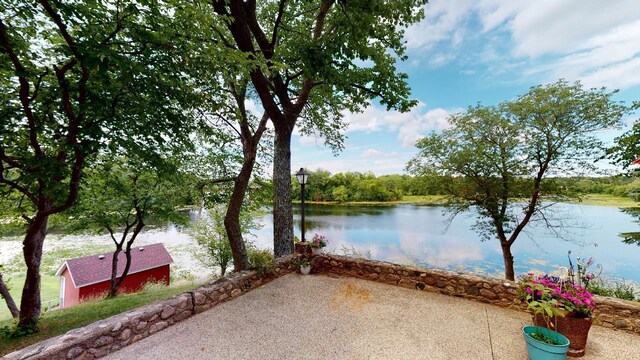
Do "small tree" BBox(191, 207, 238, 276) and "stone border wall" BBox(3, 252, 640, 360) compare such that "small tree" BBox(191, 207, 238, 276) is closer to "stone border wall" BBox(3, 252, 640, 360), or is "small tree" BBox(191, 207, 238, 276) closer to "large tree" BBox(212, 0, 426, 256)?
"large tree" BBox(212, 0, 426, 256)

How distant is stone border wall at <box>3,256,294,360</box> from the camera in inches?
81.2

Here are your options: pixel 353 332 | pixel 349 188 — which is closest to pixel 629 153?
pixel 353 332

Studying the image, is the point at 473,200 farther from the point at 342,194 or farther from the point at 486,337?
the point at 342,194

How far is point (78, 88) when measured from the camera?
3051 millimetres

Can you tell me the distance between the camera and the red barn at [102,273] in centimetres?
1117

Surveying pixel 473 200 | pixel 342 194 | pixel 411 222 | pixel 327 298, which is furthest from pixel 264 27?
pixel 342 194

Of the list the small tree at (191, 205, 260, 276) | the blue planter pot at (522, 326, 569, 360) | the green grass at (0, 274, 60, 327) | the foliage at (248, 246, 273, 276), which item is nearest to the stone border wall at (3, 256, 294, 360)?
the foliage at (248, 246, 273, 276)

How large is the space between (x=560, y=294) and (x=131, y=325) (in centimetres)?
447

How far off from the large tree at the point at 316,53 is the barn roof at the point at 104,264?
38.2 feet

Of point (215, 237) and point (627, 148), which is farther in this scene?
point (215, 237)

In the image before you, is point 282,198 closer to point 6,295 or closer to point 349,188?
point 6,295

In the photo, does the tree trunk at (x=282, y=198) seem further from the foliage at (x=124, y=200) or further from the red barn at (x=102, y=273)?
the red barn at (x=102, y=273)

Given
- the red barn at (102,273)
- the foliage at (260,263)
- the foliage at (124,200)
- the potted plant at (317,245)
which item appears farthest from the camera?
the red barn at (102,273)

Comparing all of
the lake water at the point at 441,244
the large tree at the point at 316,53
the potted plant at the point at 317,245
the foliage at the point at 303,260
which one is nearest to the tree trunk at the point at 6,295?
the lake water at the point at 441,244
